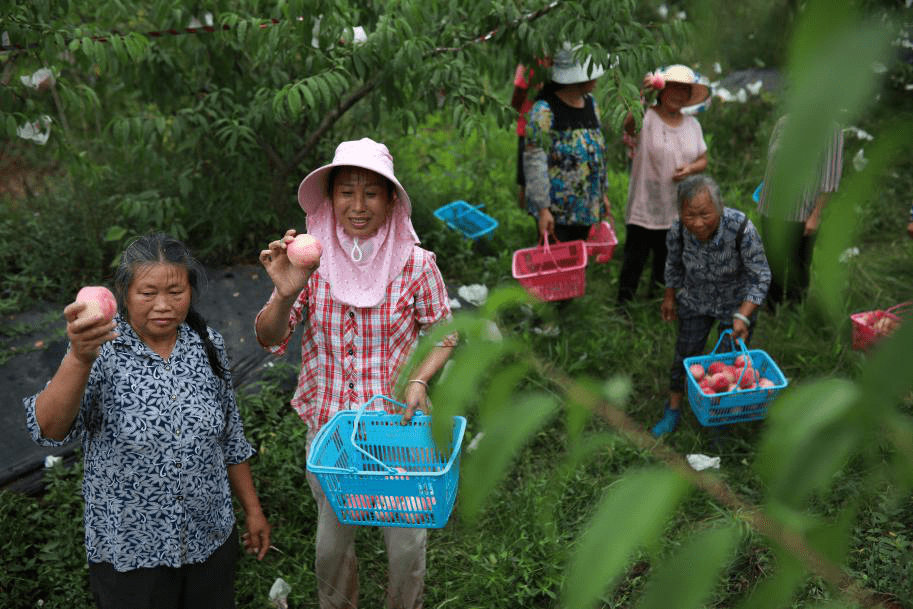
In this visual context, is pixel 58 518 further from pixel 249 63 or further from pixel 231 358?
pixel 249 63

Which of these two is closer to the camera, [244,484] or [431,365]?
[431,365]

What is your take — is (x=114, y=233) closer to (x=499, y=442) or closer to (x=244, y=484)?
(x=244, y=484)

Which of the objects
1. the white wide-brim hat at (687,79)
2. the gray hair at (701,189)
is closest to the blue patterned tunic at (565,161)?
the white wide-brim hat at (687,79)

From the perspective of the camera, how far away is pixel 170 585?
218 cm

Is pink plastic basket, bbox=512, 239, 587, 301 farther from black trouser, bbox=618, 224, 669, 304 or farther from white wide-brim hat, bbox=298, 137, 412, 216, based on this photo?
A: white wide-brim hat, bbox=298, 137, 412, 216

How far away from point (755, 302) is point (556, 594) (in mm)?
1396

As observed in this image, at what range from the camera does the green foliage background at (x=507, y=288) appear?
1.75ft

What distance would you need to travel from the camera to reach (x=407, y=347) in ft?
8.07

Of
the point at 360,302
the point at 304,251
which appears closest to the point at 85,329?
the point at 304,251

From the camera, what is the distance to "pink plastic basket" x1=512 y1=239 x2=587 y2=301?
13.3 feet

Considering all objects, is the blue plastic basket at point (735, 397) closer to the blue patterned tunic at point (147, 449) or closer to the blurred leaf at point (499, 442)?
the blue patterned tunic at point (147, 449)

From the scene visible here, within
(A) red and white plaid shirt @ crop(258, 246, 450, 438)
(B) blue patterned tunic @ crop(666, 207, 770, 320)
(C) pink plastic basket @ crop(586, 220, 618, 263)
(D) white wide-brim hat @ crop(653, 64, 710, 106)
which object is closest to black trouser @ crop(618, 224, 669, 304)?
(C) pink plastic basket @ crop(586, 220, 618, 263)

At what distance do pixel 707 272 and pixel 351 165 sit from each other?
177 centimetres

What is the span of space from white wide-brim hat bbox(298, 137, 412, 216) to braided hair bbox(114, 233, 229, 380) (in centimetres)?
37
